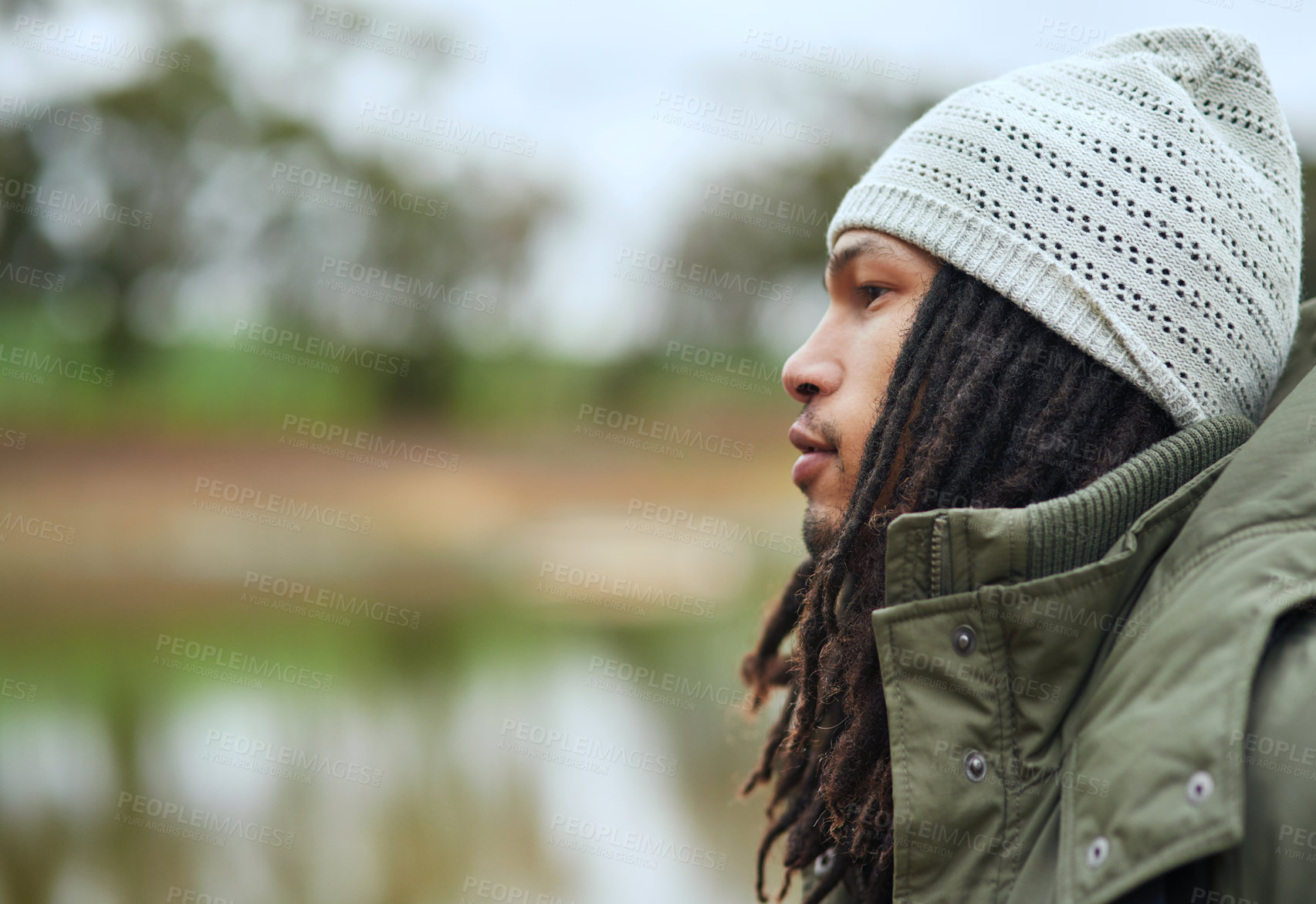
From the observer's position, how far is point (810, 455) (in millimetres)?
1896

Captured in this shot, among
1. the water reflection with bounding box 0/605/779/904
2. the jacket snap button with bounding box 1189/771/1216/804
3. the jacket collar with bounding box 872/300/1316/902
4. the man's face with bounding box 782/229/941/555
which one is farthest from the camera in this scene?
the water reflection with bounding box 0/605/779/904

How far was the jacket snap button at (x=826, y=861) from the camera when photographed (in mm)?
1853

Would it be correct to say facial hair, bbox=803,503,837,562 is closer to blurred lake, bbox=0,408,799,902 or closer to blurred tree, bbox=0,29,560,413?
blurred lake, bbox=0,408,799,902

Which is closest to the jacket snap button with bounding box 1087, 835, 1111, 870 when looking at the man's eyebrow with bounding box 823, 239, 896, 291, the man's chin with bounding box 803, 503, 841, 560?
the man's chin with bounding box 803, 503, 841, 560

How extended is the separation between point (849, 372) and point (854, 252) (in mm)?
253

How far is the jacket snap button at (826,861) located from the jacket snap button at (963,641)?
644 mm

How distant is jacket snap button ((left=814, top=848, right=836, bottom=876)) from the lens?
1853 millimetres

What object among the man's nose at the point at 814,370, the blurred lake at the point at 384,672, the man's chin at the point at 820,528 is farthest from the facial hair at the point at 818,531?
the blurred lake at the point at 384,672

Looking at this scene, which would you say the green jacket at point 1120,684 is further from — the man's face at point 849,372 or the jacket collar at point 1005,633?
the man's face at point 849,372

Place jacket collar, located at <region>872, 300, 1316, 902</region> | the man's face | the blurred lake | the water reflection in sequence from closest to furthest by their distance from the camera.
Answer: jacket collar, located at <region>872, 300, 1316, 902</region>
the man's face
the water reflection
the blurred lake

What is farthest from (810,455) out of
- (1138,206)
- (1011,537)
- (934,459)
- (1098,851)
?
(1098,851)

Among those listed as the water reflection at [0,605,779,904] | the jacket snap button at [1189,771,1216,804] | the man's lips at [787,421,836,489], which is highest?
the man's lips at [787,421,836,489]

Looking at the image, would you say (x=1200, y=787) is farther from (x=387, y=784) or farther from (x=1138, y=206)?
(x=387, y=784)

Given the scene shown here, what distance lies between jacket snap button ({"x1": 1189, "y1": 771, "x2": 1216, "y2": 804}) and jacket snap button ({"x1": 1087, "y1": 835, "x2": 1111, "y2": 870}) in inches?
4.6
